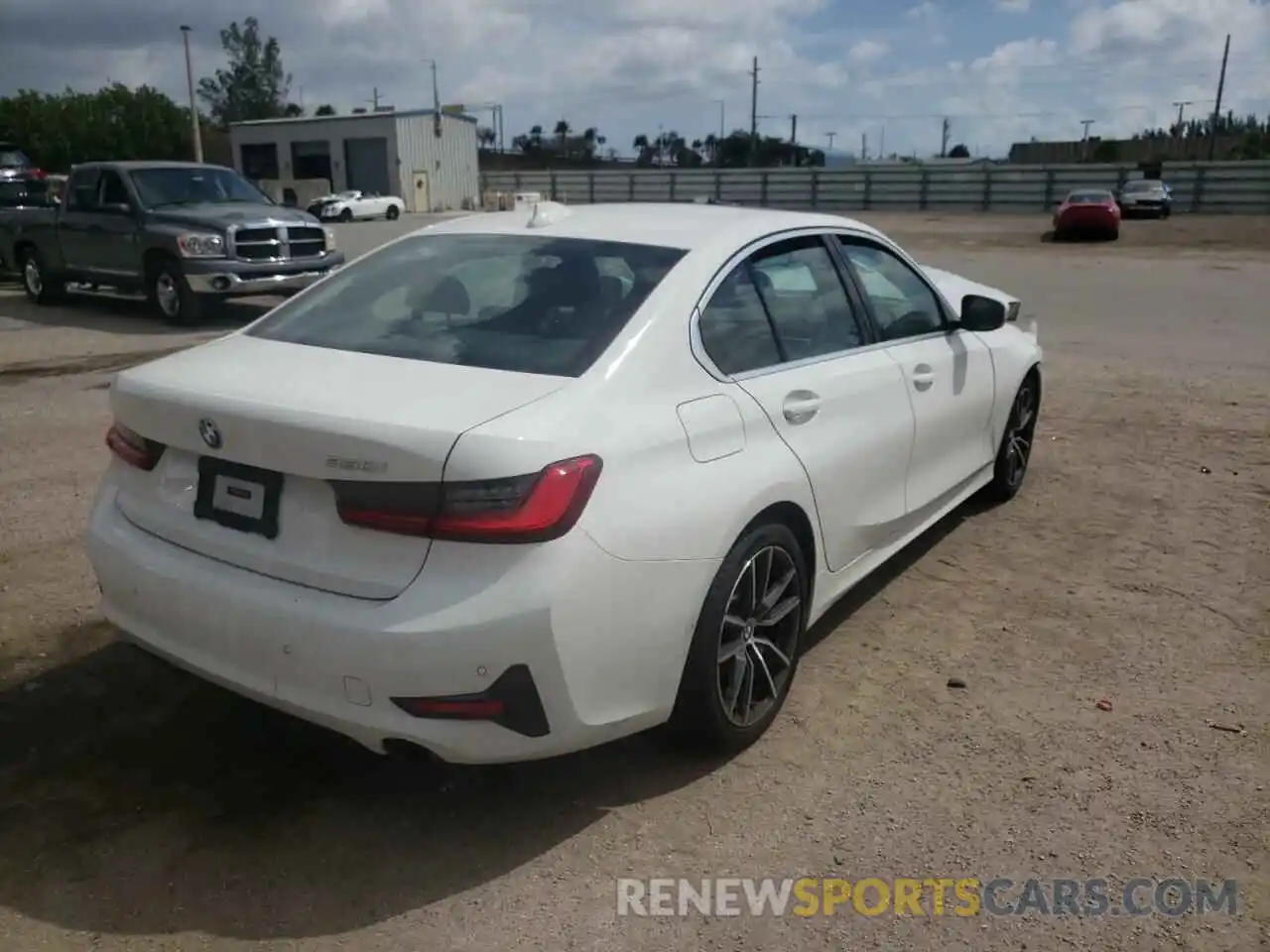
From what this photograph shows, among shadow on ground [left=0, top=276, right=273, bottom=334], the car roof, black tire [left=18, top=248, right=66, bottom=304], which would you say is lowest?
shadow on ground [left=0, top=276, right=273, bottom=334]

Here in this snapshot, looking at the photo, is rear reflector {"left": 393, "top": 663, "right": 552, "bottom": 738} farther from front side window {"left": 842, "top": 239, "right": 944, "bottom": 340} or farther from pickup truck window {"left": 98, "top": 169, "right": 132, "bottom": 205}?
pickup truck window {"left": 98, "top": 169, "right": 132, "bottom": 205}

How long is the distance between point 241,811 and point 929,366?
10.3 feet

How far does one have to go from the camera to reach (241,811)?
3.21 metres

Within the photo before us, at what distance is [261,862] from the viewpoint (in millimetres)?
2979

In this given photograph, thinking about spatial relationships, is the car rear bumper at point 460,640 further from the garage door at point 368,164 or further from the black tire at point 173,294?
the garage door at point 368,164

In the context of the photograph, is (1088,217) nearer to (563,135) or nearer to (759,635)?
(759,635)

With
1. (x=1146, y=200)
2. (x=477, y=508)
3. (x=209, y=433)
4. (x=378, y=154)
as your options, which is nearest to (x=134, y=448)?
(x=209, y=433)

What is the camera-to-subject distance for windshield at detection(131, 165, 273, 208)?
1380 cm

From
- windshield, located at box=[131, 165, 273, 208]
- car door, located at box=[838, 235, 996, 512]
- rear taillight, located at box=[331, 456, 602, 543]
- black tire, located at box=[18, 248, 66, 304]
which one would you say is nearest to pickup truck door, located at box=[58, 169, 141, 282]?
windshield, located at box=[131, 165, 273, 208]

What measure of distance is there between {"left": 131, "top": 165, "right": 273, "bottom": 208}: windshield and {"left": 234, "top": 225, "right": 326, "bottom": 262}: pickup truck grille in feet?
3.72

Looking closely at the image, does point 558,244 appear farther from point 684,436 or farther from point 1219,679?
point 1219,679

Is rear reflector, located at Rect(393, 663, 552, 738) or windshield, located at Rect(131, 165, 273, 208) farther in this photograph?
windshield, located at Rect(131, 165, 273, 208)

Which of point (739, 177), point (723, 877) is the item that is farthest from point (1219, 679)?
point (739, 177)

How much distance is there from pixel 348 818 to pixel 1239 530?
4706mm
